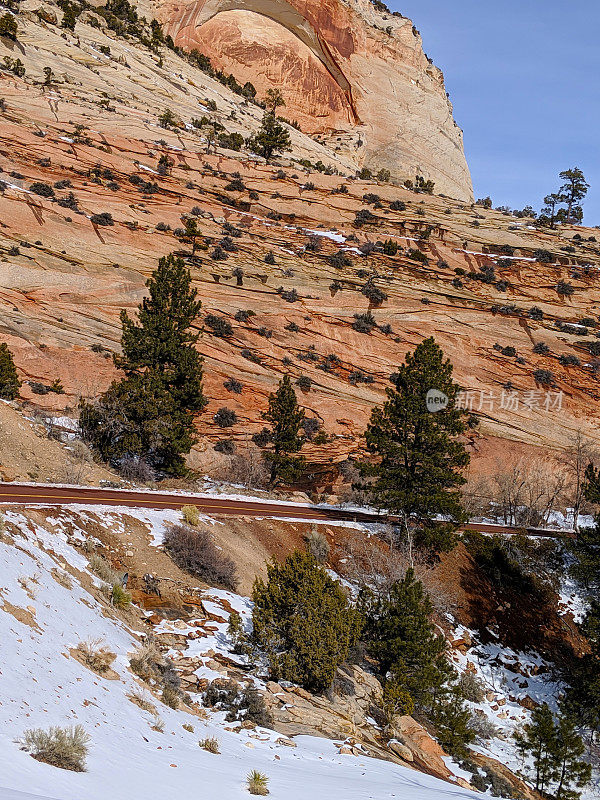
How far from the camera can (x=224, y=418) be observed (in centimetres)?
Result: 3622

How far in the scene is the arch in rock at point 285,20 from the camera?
94562 millimetres

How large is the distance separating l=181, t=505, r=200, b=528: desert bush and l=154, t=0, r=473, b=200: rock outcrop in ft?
266

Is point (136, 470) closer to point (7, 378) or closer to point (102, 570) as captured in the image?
point (7, 378)

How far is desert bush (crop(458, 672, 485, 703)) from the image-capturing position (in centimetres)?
1966

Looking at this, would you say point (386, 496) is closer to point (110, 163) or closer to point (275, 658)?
point (275, 658)

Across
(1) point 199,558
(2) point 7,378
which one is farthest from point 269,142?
(1) point 199,558

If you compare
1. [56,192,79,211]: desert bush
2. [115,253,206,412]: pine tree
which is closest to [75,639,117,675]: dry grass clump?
[115,253,206,412]: pine tree

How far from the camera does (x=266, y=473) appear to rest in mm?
34000

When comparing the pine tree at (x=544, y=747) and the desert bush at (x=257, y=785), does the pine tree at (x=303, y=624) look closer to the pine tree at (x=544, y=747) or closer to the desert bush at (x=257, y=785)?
the desert bush at (x=257, y=785)

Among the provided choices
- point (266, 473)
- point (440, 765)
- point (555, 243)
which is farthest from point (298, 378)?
point (555, 243)

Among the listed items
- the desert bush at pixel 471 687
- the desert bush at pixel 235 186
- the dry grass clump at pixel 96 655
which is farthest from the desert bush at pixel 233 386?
the dry grass clump at pixel 96 655

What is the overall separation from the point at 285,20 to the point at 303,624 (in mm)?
105323

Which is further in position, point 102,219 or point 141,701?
point 102,219

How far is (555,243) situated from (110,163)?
4094cm
